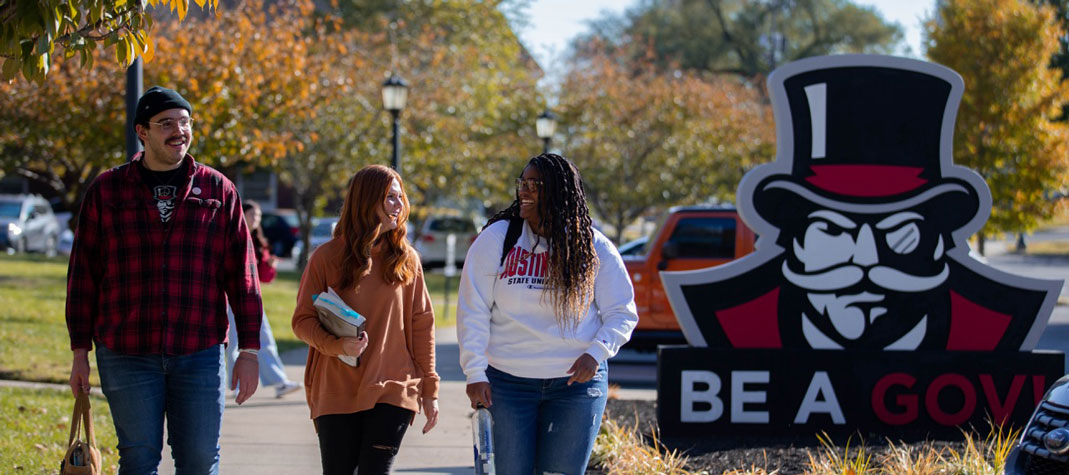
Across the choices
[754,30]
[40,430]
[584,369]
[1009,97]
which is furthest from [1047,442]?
[754,30]

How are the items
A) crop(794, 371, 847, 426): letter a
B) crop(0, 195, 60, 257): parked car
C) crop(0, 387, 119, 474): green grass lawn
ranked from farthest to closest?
crop(0, 195, 60, 257): parked car, crop(794, 371, 847, 426): letter a, crop(0, 387, 119, 474): green grass lawn

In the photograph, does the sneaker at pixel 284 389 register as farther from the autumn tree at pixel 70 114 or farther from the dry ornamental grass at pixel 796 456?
the autumn tree at pixel 70 114

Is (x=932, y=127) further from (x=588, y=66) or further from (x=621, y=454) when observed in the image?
(x=588, y=66)

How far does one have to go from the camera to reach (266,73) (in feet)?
47.8

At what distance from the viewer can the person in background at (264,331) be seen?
8.15 metres

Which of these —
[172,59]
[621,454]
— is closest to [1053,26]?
[172,59]

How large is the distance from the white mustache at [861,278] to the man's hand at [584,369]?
392 centimetres

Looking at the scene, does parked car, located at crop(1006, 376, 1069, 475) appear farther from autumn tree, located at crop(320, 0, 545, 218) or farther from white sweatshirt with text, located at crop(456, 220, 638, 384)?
autumn tree, located at crop(320, 0, 545, 218)

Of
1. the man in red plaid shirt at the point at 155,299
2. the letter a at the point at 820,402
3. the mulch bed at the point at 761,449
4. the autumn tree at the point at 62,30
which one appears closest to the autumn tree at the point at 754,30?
the letter a at the point at 820,402

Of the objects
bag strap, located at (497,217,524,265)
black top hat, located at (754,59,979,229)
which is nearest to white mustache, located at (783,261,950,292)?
black top hat, located at (754,59,979,229)

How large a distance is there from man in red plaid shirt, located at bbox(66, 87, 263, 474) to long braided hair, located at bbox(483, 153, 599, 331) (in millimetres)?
1158

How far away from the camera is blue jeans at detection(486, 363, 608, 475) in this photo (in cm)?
401

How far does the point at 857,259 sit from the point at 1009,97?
49.1 feet

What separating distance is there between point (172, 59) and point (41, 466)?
8.76m
